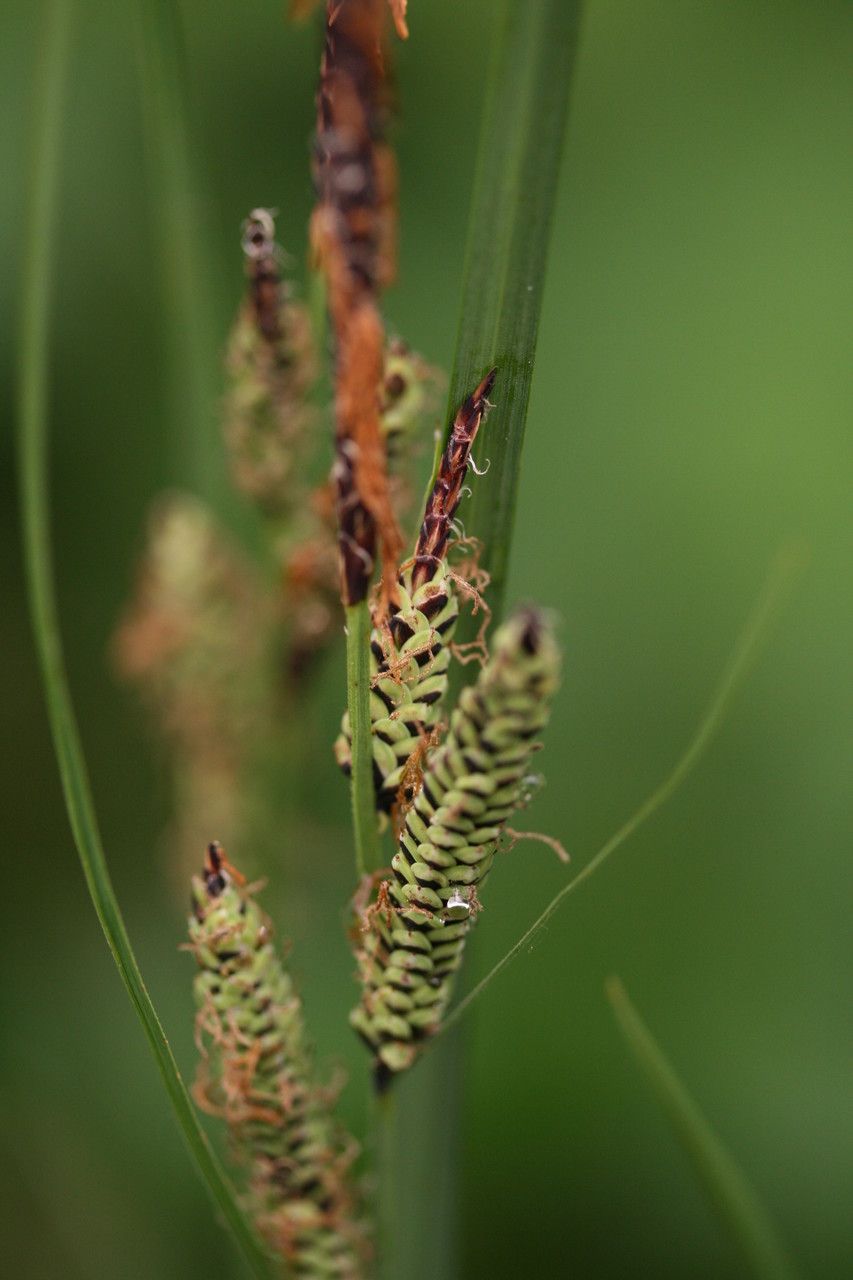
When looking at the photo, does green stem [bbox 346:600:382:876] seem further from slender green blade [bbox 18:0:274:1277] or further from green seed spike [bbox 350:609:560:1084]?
slender green blade [bbox 18:0:274:1277]

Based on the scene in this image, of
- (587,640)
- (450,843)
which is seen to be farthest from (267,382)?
(587,640)

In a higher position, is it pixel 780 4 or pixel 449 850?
pixel 780 4

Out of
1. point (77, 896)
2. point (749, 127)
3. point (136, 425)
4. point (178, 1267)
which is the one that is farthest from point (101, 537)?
point (749, 127)

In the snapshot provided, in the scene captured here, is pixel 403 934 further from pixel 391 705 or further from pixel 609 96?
pixel 609 96

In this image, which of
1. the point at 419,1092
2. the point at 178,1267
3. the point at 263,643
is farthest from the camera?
the point at 178,1267

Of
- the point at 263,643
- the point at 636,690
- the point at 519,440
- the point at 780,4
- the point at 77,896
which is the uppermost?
the point at 780,4

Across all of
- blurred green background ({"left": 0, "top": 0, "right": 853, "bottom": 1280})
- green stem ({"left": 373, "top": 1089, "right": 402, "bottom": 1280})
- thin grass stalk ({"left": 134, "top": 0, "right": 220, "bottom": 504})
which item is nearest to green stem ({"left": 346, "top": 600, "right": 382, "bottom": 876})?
green stem ({"left": 373, "top": 1089, "right": 402, "bottom": 1280})

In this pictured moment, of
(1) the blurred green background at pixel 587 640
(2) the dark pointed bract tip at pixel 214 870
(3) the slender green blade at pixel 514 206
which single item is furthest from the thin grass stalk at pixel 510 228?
(1) the blurred green background at pixel 587 640
